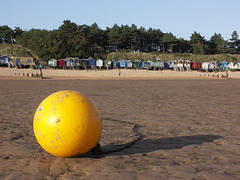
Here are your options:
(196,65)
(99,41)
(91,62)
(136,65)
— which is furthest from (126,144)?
(99,41)

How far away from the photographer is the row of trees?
5831 cm

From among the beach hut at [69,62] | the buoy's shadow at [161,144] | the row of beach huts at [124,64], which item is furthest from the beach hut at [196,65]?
the buoy's shadow at [161,144]

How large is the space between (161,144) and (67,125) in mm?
1971

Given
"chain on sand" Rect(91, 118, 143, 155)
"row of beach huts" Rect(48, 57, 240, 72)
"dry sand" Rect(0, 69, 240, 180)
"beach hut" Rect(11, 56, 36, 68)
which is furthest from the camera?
"row of beach huts" Rect(48, 57, 240, 72)

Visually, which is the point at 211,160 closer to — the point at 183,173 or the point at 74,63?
the point at 183,173

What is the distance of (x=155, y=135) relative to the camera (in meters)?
5.49

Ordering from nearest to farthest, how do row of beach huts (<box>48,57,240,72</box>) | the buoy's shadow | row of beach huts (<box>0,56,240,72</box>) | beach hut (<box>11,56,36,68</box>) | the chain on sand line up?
the chain on sand, the buoy's shadow, beach hut (<box>11,56,36,68</box>), row of beach huts (<box>0,56,240,72</box>), row of beach huts (<box>48,57,240,72</box>)

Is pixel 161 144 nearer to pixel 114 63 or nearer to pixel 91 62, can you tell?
pixel 91 62

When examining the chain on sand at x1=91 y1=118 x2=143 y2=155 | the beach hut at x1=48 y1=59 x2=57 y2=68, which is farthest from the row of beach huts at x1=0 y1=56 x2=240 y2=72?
the chain on sand at x1=91 y1=118 x2=143 y2=155

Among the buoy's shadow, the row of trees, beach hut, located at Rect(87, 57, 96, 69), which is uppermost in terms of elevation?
the row of trees

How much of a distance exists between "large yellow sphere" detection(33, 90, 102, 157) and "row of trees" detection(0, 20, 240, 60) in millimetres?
53792

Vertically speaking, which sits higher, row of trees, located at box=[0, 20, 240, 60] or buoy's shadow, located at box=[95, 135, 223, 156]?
row of trees, located at box=[0, 20, 240, 60]

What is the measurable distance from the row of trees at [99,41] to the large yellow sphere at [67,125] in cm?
5379

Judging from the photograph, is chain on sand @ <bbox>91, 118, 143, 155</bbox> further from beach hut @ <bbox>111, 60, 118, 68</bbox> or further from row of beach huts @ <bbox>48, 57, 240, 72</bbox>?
beach hut @ <bbox>111, 60, 118, 68</bbox>
